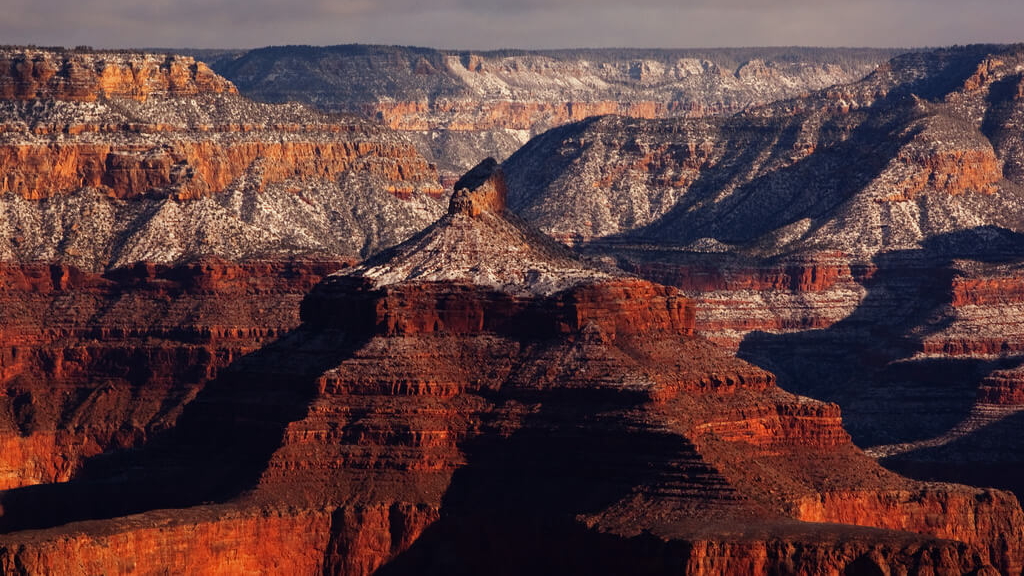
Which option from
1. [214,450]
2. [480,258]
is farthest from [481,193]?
[214,450]

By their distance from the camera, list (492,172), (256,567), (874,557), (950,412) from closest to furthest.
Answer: (874,557) → (256,567) → (492,172) → (950,412)

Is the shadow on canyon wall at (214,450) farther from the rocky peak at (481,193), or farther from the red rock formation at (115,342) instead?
the red rock formation at (115,342)

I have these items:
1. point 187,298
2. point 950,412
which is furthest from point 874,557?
point 187,298


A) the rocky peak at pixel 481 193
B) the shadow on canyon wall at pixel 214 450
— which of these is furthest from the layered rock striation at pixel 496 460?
the rocky peak at pixel 481 193

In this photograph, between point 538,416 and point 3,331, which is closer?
point 538,416

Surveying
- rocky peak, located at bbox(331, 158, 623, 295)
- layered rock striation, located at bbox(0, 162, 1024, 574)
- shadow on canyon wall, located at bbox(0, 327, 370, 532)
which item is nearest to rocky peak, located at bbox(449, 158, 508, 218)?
rocky peak, located at bbox(331, 158, 623, 295)

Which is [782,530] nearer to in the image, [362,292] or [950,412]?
[362,292]
